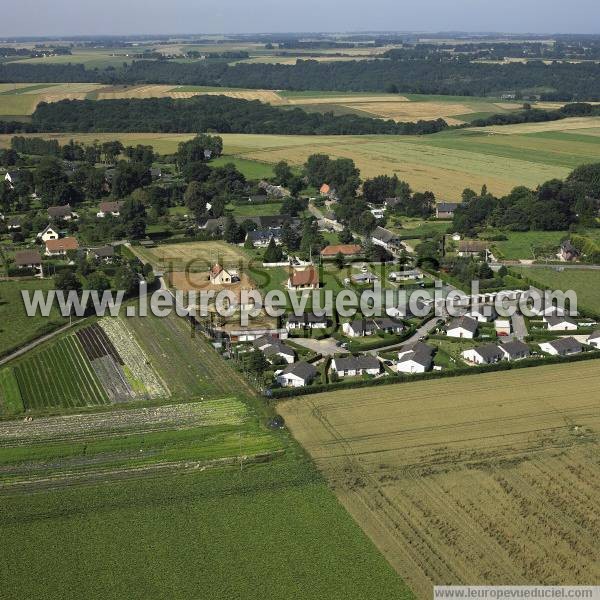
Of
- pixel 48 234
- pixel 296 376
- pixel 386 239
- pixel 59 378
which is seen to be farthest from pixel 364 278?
pixel 48 234

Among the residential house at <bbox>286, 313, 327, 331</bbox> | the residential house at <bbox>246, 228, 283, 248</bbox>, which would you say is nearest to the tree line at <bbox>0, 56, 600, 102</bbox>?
the residential house at <bbox>246, 228, 283, 248</bbox>

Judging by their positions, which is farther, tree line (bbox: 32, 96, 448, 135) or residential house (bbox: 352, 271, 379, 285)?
tree line (bbox: 32, 96, 448, 135)

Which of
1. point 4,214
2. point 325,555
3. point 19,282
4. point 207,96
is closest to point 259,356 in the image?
point 325,555

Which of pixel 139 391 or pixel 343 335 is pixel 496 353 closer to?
pixel 343 335

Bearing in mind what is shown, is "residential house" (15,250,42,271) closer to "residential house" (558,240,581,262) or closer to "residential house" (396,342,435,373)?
"residential house" (396,342,435,373)

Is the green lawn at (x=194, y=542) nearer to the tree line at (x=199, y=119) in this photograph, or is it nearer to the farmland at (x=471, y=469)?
the farmland at (x=471, y=469)

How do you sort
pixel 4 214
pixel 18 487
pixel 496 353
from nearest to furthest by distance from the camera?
pixel 18 487, pixel 496 353, pixel 4 214

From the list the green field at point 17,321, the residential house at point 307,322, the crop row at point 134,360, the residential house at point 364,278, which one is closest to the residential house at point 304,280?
the residential house at point 364,278
